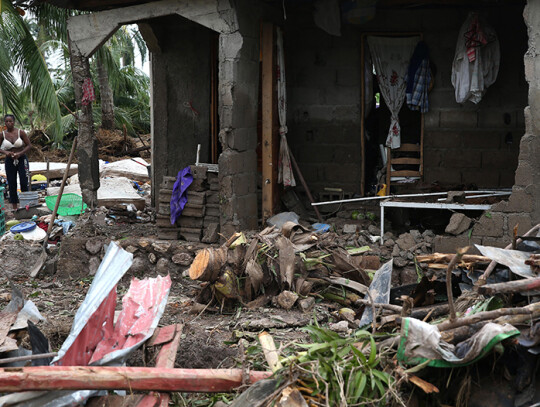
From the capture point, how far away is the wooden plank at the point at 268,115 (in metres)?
9.13

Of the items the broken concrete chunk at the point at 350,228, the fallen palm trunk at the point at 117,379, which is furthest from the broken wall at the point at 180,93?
the fallen palm trunk at the point at 117,379

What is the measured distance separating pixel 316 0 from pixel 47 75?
7851 mm

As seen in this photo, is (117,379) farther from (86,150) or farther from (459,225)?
(86,150)

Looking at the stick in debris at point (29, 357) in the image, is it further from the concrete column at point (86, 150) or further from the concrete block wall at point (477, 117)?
the concrete block wall at point (477, 117)

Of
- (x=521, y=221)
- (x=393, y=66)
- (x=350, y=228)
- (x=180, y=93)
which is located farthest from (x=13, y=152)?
(x=521, y=221)

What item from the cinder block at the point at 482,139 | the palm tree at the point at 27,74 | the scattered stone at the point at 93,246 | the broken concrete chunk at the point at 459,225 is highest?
the palm tree at the point at 27,74

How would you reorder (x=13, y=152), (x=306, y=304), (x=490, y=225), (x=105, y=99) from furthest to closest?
(x=105, y=99), (x=13, y=152), (x=490, y=225), (x=306, y=304)

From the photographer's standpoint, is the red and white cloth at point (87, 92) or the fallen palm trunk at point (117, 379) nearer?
the fallen palm trunk at point (117, 379)

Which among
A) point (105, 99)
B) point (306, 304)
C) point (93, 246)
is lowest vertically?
point (306, 304)

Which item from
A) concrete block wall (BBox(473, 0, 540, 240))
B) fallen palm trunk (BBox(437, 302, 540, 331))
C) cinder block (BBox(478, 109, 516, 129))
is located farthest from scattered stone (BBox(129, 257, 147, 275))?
fallen palm trunk (BBox(437, 302, 540, 331))

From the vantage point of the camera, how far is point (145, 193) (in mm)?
14977

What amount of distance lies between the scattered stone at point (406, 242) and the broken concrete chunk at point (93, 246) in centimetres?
384

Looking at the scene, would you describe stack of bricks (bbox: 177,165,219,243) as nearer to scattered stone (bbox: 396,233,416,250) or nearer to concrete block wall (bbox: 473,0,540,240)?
scattered stone (bbox: 396,233,416,250)

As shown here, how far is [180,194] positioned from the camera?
857 centimetres
